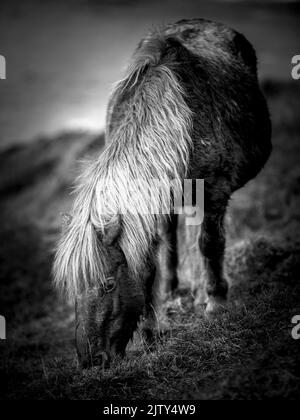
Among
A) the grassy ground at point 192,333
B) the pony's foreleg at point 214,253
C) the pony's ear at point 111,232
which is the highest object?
the pony's ear at point 111,232

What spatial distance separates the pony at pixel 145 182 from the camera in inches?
124

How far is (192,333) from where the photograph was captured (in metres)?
3.73

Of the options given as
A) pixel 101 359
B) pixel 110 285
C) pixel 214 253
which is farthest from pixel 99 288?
pixel 214 253

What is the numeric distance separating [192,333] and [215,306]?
55 centimetres

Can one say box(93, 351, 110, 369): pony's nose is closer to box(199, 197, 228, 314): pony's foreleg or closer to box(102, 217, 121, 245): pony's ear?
box(102, 217, 121, 245): pony's ear

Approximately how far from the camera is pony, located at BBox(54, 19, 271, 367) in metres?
3.16

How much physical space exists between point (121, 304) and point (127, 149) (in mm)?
1302

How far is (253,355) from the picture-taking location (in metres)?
3.02

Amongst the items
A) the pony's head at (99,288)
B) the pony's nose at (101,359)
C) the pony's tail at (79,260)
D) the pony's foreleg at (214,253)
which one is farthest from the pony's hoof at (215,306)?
the pony's tail at (79,260)

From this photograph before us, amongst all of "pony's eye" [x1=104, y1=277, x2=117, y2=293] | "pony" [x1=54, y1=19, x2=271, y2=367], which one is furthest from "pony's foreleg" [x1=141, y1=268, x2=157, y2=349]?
"pony's eye" [x1=104, y1=277, x2=117, y2=293]

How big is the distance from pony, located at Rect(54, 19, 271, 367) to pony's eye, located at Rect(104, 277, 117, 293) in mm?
23

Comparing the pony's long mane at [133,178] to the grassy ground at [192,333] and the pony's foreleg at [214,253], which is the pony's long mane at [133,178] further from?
the grassy ground at [192,333]

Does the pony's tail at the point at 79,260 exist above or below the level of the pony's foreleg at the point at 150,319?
above

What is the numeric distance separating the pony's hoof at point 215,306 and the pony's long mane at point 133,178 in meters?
1.21
